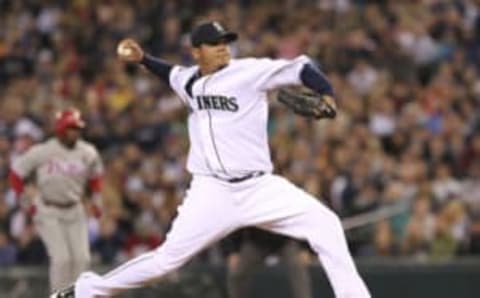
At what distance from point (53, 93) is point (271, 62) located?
11.1 meters

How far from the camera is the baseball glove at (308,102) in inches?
489

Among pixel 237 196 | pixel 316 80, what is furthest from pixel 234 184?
pixel 316 80

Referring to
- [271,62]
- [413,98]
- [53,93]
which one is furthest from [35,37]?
[271,62]

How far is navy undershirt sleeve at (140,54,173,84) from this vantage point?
1334cm

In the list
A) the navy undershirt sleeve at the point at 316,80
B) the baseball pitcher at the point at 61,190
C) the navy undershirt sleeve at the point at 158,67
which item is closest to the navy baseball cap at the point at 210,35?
the navy undershirt sleeve at the point at 158,67

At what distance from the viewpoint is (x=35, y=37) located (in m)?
25.0

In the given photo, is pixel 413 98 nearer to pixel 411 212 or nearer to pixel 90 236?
pixel 411 212

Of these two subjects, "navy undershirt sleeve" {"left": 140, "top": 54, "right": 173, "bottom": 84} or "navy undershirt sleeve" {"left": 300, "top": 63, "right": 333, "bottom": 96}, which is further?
"navy undershirt sleeve" {"left": 140, "top": 54, "right": 173, "bottom": 84}

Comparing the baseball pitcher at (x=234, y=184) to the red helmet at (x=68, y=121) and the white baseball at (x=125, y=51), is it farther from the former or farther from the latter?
the red helmet at (x=68, y=121)

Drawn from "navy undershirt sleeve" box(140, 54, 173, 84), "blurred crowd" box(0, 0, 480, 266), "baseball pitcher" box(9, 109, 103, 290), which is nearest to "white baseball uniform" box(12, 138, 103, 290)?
"baseball pitcher" box(9, 109, 103, 290)

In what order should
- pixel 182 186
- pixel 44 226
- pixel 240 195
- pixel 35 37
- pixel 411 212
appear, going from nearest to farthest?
pixel 240 195
pixel 44 226
pixel 411 212
pixel 182 186
pixel 35 37

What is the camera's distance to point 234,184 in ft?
41.9

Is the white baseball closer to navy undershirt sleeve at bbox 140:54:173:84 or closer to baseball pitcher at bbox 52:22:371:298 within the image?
navy undershirt sleeve at bbox 140:54:173:84

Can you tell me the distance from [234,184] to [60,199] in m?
3.66
